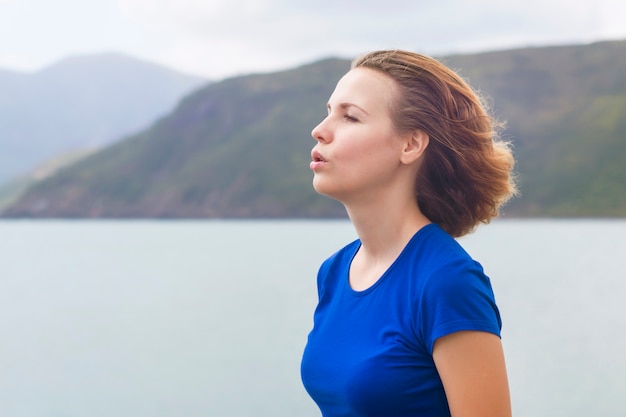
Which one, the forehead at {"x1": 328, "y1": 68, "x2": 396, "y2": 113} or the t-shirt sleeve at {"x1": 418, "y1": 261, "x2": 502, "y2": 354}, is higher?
the forehead at {"x1": 328, "y1": 68, "x2": 396, "y2": 113}

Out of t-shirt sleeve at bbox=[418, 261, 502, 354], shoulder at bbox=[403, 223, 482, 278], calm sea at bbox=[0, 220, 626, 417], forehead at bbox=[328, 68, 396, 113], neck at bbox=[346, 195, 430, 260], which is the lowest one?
t-shirt sleeve at bbox=[418, 261, 502, 354]

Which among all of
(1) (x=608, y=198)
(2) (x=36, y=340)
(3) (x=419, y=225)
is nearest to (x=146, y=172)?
(1) (x=608, y=198)

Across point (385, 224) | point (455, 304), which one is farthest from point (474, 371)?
point (385, 224)

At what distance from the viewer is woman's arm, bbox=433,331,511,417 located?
2.31 metres

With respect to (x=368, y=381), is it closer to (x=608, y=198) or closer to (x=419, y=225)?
(x=419, y=225)

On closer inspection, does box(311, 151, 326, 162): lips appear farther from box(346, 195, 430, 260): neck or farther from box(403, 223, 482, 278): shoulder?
box(403, 223, 482, 278): shoulder

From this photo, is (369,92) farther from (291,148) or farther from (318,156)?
(291,148)

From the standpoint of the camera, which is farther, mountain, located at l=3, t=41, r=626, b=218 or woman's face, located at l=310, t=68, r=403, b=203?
mountain, located at l=3, t=41, r=626, b=218

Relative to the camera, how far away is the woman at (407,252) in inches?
91.8

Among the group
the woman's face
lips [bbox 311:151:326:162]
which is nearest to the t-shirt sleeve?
the woman's face

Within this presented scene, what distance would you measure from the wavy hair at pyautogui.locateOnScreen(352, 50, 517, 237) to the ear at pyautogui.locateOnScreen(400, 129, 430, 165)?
0.02m

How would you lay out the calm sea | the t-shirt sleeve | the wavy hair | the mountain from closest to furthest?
the t-shirt sleeve < the wavy hair < the calm sea < the mountain

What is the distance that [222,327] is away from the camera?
137 feet

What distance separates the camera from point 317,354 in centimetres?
261
